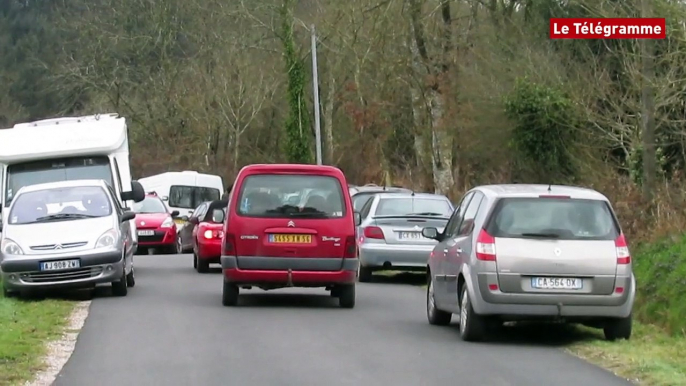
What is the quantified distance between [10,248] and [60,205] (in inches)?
53.6

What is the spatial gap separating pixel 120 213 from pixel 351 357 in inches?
332

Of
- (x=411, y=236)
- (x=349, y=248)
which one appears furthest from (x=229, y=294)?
(x=411, y=236)

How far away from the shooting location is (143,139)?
2665 inches

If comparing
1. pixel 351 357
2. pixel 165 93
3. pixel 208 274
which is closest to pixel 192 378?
pixel 351 357

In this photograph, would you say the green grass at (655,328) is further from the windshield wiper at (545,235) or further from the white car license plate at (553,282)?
the windshield wiper at (545,235)

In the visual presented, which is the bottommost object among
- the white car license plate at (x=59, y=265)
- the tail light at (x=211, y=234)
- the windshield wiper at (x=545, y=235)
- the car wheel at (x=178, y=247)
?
the car wheel at (x=178, y=247)

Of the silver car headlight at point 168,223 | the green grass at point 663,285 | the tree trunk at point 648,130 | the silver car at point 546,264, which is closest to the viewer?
the silver car at point 546,264

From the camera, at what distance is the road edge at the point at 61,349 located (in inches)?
411

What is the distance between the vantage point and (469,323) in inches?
512

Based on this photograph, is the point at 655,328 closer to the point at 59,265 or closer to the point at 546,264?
the point at 546,264

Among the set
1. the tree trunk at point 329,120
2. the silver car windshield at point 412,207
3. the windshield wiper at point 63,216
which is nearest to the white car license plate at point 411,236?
the silver car windshield at point 412,207

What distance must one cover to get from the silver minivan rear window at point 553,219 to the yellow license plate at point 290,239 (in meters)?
4.17

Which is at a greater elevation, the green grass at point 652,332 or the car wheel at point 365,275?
the green grass at point 652,332

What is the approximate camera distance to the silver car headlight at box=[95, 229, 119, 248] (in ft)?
59.5
